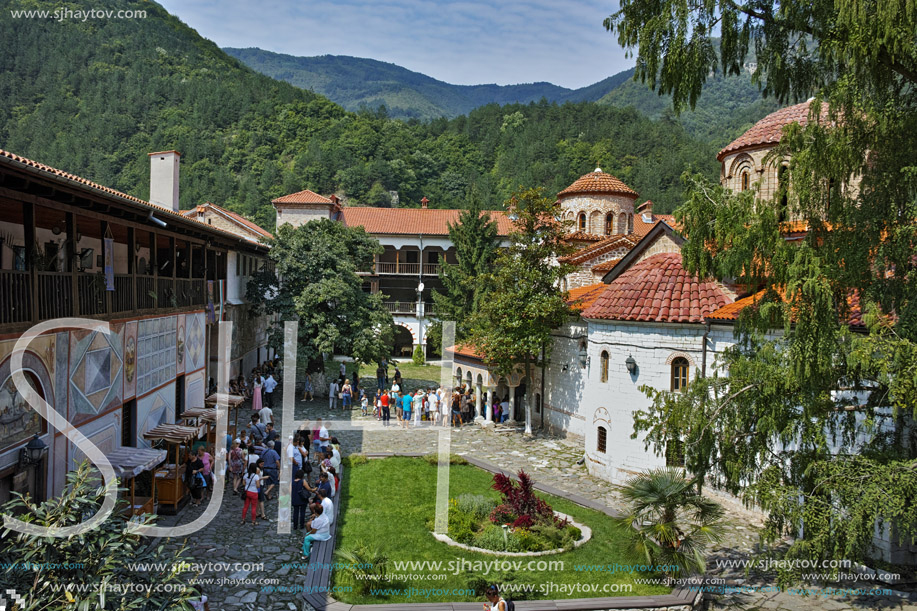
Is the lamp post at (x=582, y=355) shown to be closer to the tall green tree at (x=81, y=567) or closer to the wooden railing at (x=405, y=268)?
the tall green tree at (x=81, y=567)

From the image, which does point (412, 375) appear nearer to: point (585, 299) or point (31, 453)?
point (585, 299)

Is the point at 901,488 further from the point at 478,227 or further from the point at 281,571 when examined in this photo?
the point at 478,227

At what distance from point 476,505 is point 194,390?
9157 mm

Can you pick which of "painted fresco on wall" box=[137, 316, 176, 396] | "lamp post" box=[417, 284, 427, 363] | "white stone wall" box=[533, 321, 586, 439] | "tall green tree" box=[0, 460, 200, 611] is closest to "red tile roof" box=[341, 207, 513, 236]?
"lamp post" box=[417, 284, 427, 363]

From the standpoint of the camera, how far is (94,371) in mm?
10266

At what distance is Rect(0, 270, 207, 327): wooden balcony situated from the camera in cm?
795

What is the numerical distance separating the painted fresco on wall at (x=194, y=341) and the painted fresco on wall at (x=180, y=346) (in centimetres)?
33

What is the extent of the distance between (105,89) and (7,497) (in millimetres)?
81907

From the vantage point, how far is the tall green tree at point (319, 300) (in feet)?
74.0

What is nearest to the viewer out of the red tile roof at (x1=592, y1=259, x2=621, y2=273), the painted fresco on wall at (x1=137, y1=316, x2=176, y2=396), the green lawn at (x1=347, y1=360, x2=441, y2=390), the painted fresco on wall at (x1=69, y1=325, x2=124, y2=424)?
the painted fresco on wall at (x1=69, y1=325, x2=124, y2=424)

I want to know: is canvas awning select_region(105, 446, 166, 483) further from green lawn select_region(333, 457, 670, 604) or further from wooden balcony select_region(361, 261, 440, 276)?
wooden balcony select_region(361, 261, 440, 276)

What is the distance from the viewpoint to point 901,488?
693 centimetres

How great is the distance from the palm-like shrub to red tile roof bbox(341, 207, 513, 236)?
31.9 meters

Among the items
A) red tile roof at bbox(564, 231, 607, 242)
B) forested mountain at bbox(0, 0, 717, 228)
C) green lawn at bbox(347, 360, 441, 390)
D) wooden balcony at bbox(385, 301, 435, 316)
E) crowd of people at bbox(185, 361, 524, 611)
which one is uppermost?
forested mountain at bbox(0, 0, 717, 228)
